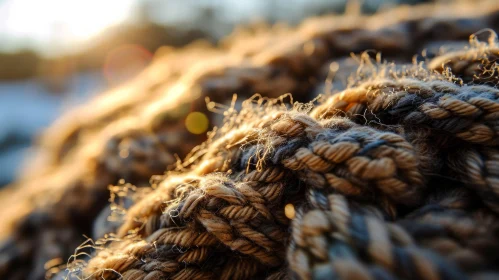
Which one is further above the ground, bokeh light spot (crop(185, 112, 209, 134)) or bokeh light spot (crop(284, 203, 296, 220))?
bokeh light spot (crop(185, 112, 209, 134))

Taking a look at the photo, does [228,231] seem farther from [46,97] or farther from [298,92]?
[46,97]

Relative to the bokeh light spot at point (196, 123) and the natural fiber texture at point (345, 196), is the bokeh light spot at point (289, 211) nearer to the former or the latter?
the natural fiber texture at point (345, 196)

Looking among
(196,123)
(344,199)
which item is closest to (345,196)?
(344,199)

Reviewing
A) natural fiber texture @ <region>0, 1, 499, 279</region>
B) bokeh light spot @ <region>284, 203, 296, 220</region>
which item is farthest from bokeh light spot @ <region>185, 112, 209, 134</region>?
bokeh light spot @ <region>284, 203, 296, 220</region>

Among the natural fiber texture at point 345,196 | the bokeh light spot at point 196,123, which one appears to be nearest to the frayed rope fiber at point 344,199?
the natural fiber texture at point 345,196

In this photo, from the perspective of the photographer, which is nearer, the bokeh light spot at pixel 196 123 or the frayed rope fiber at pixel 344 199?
the frayed rope fiber at pixel 344 199

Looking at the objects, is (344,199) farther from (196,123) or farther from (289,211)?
(196,123)

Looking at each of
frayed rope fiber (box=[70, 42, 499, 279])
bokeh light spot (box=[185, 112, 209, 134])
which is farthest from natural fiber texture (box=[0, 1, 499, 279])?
bokeh light spot (box=[185, 112, 209, 134])

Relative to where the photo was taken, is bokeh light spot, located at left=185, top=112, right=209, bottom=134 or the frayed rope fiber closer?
the frayed rope fiber

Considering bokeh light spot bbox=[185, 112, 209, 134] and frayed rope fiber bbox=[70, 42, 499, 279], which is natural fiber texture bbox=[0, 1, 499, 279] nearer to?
frayed rope fiber bbox=[70, 42, 499, 279]
